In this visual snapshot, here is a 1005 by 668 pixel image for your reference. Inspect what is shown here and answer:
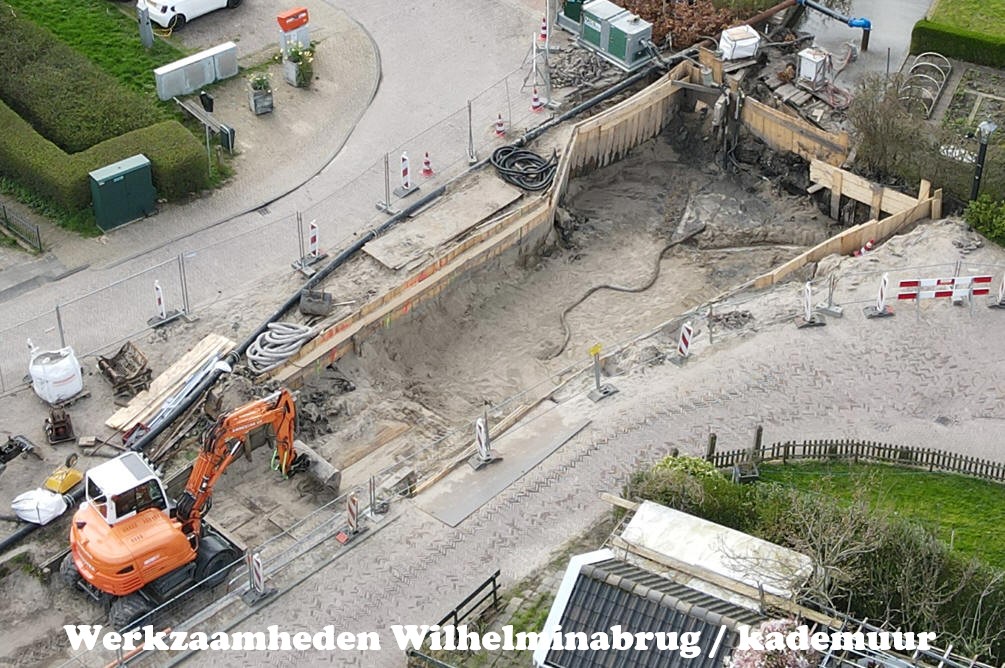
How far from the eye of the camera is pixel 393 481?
100 feet

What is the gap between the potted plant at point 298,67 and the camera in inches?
1613

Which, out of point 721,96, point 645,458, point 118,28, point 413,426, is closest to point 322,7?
point 118,28

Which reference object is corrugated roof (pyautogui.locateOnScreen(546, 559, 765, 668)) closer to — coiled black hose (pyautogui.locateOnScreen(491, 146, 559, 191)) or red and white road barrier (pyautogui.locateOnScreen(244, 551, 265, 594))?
red and white road barrier (pyautogui.locateOnScreen(244, 551, 265, 594))

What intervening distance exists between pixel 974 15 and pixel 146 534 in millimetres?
29392

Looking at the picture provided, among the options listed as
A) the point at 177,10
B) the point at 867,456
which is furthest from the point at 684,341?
the point at 177,10

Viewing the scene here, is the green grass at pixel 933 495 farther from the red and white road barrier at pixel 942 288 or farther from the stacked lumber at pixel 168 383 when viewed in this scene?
the stacked lumber at pixel 168 383

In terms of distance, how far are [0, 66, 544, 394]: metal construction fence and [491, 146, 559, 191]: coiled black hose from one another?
2.07ft

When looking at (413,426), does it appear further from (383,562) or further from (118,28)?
(118,28)

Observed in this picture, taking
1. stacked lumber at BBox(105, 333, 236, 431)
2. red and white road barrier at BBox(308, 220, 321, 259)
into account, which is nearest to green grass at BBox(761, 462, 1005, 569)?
stacked lumber at BBox(105, 333, 236, 431)

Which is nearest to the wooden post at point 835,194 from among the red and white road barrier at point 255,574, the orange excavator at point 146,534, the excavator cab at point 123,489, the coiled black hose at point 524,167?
the coiled black hose at point 524,167

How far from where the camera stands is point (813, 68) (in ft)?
134

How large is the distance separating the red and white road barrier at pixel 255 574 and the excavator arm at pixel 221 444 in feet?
4.26

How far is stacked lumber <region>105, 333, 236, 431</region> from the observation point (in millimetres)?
30594

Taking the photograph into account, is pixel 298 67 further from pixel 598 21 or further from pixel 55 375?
pixel 55 375
